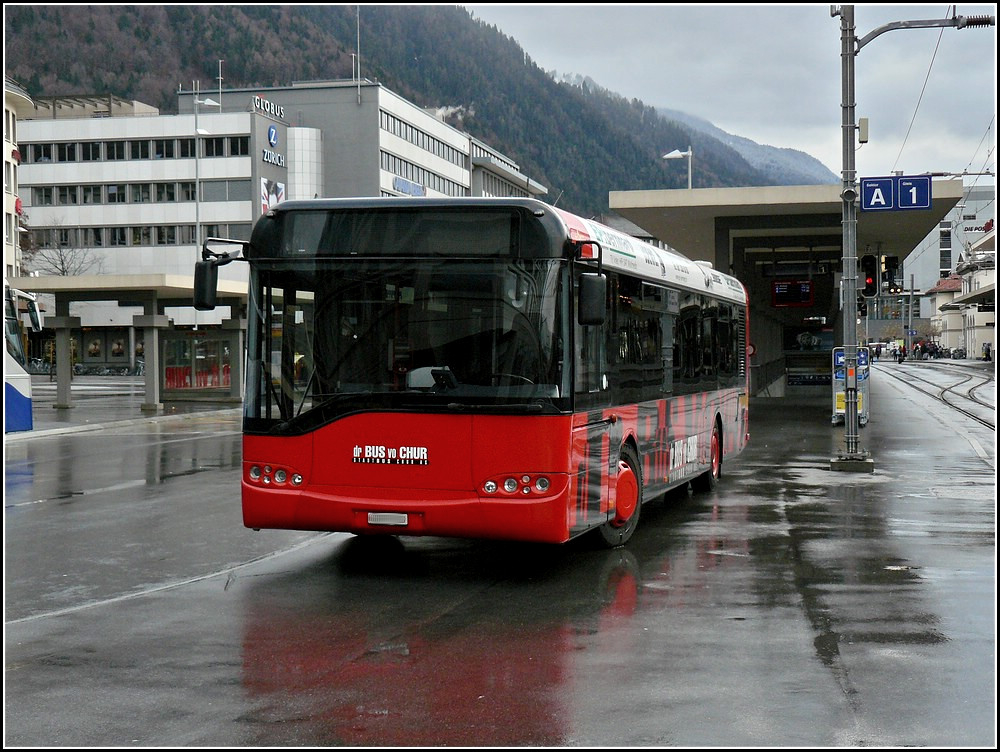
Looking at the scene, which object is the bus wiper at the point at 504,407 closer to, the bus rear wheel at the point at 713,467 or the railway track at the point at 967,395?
the bus rear wheel at the point at 713,467

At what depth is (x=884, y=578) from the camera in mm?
9844

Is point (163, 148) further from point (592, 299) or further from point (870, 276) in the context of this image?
point (592, 299)

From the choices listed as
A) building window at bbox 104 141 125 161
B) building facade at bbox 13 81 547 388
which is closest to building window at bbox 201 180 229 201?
building facade at bbox 13 81 547 388

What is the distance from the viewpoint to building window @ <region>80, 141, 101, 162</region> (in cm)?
8725

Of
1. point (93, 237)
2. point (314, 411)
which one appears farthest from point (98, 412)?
point (93, 237)

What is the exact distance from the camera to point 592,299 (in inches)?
373

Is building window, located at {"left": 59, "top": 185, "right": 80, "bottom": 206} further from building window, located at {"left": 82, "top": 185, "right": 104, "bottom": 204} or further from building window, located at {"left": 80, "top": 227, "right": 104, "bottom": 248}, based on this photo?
building window, located at {"left": 80, "top": 227, "right": 104, "bottom": 248}

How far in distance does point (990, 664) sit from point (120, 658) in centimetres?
486

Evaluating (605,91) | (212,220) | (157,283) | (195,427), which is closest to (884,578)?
(195,427)

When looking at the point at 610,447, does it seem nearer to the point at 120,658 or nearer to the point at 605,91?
the point at 120,658

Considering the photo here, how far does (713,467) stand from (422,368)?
7.62 m

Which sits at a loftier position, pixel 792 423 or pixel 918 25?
pixel 918 25

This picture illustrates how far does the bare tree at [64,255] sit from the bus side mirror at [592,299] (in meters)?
78.4

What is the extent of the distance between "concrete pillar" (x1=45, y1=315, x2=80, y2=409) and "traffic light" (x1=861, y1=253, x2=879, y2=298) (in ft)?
81.0
